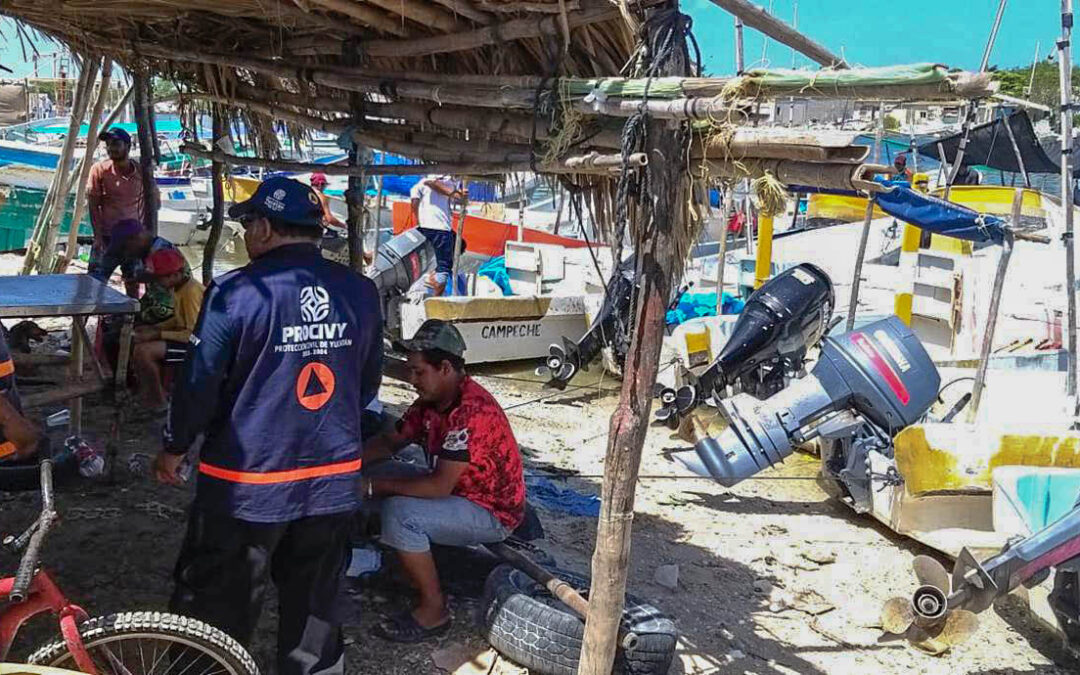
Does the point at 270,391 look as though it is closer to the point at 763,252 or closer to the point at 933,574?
the point at 933,574

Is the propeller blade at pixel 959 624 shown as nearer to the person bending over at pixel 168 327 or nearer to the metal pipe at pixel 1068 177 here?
the metal pipe at pixel 1068 177

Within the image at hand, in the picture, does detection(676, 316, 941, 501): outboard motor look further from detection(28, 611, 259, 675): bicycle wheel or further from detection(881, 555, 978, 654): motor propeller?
detection(28, 611, 259, 675): bicycle wheel

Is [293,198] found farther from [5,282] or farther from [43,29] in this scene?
[43,29]

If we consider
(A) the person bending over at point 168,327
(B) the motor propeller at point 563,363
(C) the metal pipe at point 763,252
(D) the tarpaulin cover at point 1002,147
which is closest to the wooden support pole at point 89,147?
(A) the person bending over at point 168,327

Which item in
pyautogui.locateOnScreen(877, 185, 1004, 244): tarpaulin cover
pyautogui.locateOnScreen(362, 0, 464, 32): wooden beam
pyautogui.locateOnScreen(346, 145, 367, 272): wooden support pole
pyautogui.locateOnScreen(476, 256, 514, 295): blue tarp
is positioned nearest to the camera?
pyautogui.locateOnScreen(362, 0, 464, 32): wooden beam

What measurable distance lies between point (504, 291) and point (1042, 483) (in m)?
7.86

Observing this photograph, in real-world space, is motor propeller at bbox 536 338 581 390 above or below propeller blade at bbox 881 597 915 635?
above

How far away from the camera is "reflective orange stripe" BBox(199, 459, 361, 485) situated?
299 centimetres

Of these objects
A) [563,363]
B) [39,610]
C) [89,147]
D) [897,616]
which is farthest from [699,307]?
[39,610]

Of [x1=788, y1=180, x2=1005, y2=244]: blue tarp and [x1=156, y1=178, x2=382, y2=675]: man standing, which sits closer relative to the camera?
[x1=156, y1=178, x2=382, y2=675]: man standing

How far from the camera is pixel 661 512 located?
6332 millimetres

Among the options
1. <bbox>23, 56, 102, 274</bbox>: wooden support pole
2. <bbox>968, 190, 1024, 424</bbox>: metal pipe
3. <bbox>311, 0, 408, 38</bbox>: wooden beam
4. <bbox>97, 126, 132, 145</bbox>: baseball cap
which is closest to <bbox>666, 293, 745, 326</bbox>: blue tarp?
<bbox>968, 190, 1024, 424</bbox>: metal pipe

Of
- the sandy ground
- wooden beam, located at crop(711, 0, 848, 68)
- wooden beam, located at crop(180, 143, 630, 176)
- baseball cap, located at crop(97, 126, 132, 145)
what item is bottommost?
the sandy ground

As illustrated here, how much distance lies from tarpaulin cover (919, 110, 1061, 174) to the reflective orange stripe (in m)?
11.7
